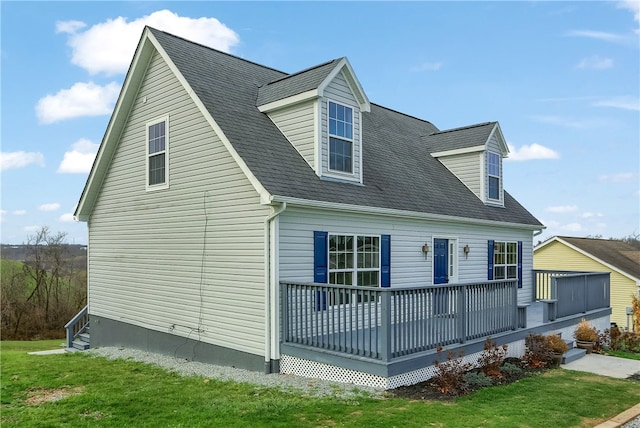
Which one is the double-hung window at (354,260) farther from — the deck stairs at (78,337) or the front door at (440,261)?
the deck stairs at (78,337)

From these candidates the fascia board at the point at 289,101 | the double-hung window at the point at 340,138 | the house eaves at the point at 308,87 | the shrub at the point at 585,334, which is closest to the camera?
the fascia board at the point at 289,101

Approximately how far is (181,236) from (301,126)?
3.85m

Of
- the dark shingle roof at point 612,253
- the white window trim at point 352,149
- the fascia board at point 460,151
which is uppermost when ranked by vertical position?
the fascia board at point 460,151

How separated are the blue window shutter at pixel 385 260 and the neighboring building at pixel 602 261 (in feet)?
71.7

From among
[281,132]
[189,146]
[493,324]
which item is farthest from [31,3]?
[493,324]

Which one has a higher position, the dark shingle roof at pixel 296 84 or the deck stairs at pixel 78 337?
the dark shingle roof at pixel 296 84

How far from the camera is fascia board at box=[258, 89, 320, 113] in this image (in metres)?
9.91

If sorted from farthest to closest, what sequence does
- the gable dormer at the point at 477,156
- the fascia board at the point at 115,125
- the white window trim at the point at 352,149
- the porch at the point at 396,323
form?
1. the gable dormer at the point at 477,156
2. the fascia board at the point at 115,125
3. the white window trim at the point at 352,149
4. the porch at the point at 396,323

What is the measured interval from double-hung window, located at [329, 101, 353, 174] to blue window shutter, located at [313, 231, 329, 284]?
174 centimetres

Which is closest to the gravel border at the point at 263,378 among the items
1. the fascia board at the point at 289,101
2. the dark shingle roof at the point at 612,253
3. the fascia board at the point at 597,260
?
the fascia board at the point at 289,101

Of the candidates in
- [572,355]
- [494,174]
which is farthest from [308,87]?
[494,174]

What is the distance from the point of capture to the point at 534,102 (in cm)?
1809

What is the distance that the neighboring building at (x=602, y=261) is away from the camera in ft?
94.1

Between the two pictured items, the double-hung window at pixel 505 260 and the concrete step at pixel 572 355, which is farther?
the double-hung window at pixel 505 260
